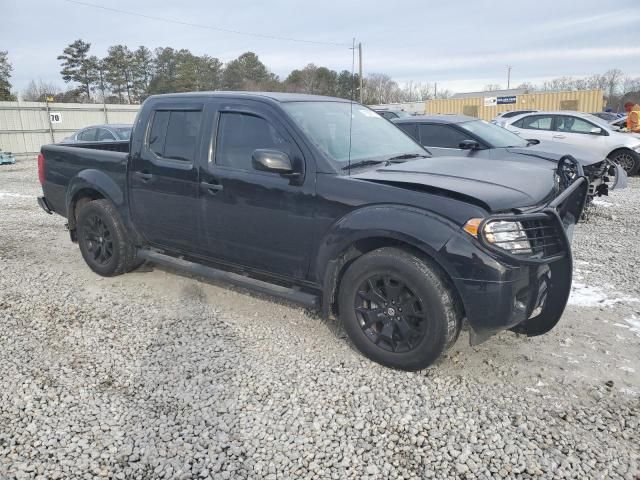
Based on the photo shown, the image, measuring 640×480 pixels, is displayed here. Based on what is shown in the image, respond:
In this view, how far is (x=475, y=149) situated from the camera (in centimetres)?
756

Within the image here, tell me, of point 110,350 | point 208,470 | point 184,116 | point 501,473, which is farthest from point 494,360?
point 184,116

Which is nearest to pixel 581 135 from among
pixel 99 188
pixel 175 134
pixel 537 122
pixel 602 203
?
pixel 537 122

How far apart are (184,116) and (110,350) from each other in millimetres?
2112

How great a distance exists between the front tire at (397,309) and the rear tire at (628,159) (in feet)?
38.3

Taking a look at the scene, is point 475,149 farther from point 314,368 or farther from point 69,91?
point 69,91

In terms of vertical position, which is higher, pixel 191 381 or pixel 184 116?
pixel 184 116

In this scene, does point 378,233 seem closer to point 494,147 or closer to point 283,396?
point 283,396

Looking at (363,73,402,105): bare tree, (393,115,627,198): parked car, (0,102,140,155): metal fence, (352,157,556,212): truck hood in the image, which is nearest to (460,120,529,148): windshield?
(393,115,627,198): parked car

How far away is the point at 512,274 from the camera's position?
300 cm

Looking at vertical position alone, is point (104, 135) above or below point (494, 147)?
above

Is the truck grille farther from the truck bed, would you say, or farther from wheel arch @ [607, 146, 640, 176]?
wheel arch @ [607, 146, 640, 176]

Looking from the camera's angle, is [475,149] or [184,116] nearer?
[184,116]

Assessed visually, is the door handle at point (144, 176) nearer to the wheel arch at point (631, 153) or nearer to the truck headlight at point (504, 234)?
the truck headlight at point (504, 234)

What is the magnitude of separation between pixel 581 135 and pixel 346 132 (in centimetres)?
1042
